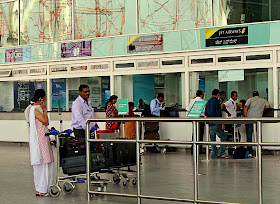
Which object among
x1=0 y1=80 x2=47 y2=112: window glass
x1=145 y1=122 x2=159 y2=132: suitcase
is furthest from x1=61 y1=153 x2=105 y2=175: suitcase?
x1=0 y1=80 x2=47 y2=112: window glass

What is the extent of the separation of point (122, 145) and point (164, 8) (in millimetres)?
10249

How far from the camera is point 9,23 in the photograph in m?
25.4

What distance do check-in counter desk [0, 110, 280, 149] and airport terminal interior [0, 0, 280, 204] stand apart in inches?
1.3

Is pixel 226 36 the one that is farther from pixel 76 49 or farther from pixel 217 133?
pixel 76 49

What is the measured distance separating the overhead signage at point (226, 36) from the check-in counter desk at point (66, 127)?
2.37m

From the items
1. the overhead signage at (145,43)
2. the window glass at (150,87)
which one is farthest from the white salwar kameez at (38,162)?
the overhead signage at (145,43)

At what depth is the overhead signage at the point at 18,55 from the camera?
2436 centimetres

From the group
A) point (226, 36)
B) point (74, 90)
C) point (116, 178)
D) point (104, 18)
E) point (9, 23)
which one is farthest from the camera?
point (9, 23)

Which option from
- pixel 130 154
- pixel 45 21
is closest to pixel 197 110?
pixel 130 154

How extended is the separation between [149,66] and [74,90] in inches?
139

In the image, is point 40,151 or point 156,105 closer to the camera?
point 40,151

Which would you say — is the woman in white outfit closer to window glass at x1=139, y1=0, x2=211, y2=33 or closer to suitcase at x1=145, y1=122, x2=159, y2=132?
suitcase at x1=145, y1=122, x2=159, y2=132

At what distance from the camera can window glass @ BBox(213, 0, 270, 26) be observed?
18922 millimetres

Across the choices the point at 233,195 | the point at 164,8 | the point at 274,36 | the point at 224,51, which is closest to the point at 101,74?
the point at 164,8
